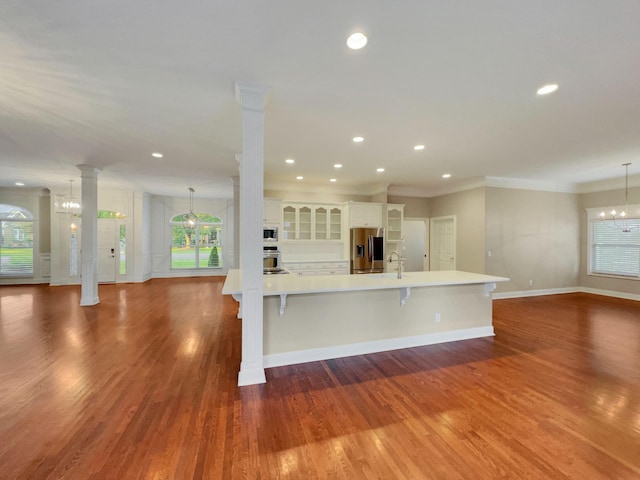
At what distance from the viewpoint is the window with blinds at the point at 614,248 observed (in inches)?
242

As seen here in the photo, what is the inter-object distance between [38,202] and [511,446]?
11.3 meters

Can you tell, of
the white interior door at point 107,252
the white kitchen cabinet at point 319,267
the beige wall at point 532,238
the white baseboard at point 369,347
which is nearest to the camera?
the white baseboard at point 369,347

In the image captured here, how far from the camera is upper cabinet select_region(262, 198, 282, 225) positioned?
20.2ft

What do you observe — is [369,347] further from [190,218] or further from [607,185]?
[607,185]

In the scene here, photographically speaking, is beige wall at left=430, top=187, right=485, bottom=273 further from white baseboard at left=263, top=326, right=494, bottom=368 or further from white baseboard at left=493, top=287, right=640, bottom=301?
white baseboard at left=263, top=326, right=494, bottom=368

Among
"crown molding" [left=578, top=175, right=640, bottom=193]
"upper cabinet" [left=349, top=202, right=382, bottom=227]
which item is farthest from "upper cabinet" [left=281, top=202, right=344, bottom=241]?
"crown molding" [left=578, top=175, right=640, bottom=193]

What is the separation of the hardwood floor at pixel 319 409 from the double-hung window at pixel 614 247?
3477mm

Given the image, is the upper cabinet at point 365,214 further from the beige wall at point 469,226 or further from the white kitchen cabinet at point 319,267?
the beige wall at point 469,226

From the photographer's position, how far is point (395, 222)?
282 inches

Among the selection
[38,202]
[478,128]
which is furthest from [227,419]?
[38,202]

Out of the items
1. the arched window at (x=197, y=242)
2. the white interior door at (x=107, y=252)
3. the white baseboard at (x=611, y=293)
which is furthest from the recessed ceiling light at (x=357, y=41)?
the white interior door at (x=107, y=252)

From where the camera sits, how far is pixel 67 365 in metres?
2.95

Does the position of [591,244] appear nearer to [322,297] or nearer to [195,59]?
[322,297]

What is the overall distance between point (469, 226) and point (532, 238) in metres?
1.60
